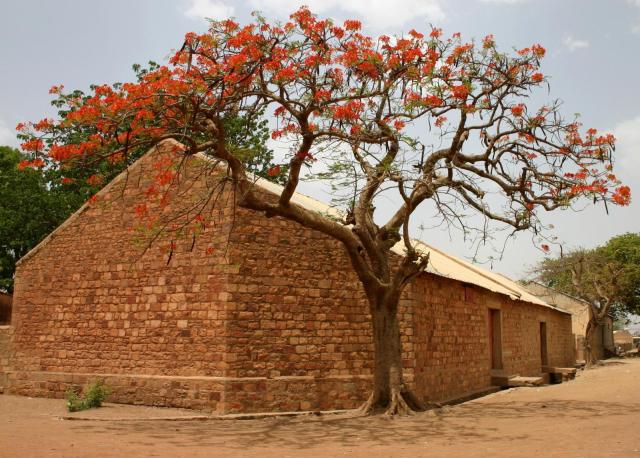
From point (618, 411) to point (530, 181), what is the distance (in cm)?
452

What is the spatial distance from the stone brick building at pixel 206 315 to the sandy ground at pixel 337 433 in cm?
80

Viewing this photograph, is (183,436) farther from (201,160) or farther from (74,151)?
(201,160)

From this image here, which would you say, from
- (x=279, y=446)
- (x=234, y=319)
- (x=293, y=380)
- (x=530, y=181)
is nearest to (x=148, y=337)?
(x=234, y=319)

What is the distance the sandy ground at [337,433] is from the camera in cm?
765

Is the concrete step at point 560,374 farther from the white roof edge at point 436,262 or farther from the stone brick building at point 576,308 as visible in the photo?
the stone brick building at point 576,308

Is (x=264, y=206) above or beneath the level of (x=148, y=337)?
above

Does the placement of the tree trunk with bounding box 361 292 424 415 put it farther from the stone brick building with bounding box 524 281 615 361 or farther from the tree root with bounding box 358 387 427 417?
the stone brick building with bounding box 524 281 615 361

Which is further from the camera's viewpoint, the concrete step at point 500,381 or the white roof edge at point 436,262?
the concrete step at point 500,381

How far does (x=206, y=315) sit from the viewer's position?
1210 centimetres

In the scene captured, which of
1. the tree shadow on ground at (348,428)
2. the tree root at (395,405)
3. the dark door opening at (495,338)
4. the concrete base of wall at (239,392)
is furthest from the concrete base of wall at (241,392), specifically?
the dark door opening at (495,338)

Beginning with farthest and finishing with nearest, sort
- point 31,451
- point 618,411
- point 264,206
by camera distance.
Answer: point 618,411 < point 264,206 < point 31,451

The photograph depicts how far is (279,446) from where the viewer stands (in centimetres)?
834

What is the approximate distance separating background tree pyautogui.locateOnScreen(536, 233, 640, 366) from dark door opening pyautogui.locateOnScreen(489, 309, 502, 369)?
1371 cm

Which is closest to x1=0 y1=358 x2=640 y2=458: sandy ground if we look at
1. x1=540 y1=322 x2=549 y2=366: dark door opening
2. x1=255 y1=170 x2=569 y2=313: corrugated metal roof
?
x1=255 y1=170 x2=569 y2=313: corrugated metal roof
